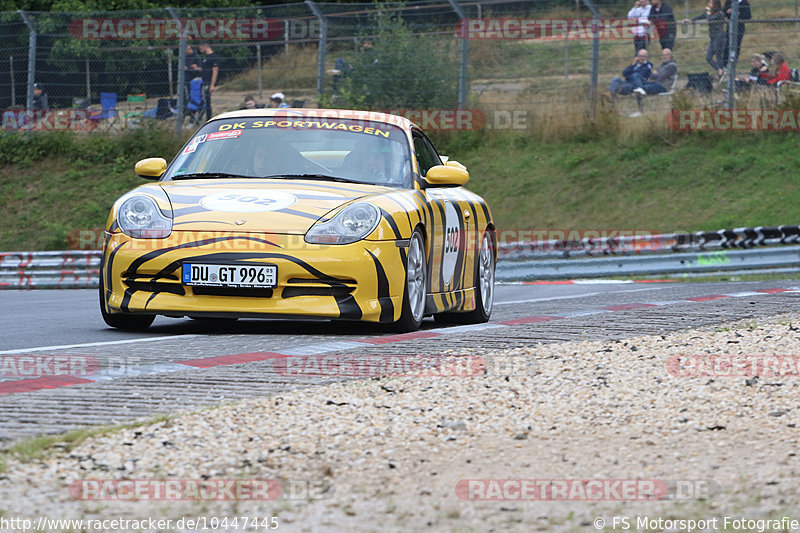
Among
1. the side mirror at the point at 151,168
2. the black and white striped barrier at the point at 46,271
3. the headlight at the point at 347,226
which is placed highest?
the side mirror at the point at 151,168

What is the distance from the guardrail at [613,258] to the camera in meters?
18.0

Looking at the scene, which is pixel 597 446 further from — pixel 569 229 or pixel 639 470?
pixel 569 229

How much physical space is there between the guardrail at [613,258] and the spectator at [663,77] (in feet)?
16.0

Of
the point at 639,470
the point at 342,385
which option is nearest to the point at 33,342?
the point at 342,385

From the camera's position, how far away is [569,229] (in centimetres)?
2109

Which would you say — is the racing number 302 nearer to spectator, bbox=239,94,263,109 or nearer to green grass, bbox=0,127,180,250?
green grass, bbox=0,127,180,250

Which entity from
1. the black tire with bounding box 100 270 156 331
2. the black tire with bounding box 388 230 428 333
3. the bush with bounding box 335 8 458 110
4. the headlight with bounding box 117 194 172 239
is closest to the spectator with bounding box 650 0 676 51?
the bush with bounding box 335 8 458 110

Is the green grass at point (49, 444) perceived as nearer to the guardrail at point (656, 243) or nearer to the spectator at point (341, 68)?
the guardrail at point (656, 243)

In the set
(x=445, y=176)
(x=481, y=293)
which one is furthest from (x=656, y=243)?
(x=445, y=176)

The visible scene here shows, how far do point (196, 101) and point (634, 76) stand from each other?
28.3ft

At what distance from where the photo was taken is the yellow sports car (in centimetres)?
726

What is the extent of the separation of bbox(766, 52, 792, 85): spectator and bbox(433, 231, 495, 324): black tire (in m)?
14.6

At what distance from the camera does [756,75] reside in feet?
74.1

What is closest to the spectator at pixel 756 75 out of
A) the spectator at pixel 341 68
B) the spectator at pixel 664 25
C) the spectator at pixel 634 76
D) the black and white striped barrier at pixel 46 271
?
the spectator at pixel 664 25
